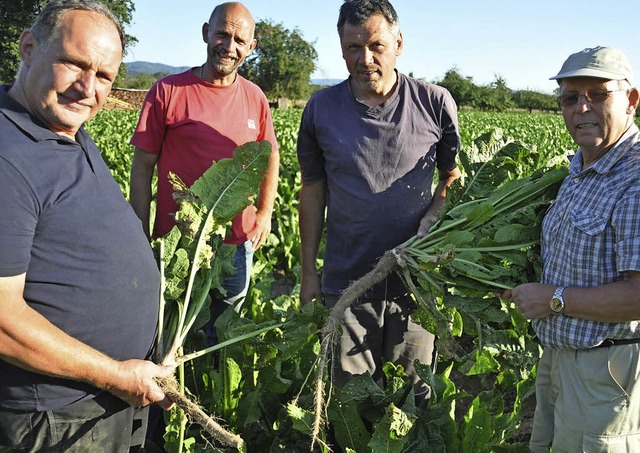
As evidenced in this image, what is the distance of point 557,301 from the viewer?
229 cm

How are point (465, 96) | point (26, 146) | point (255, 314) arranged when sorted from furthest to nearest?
point (465, 96), point (255, 314), point (26, 146)

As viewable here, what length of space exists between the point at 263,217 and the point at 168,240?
1.29m

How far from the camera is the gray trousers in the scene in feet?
10.9

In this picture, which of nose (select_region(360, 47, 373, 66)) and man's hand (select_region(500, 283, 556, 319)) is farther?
nose (select_region(360, 47, 373, 66))

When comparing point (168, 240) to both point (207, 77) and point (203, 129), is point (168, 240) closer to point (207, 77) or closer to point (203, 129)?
point (203, 129)

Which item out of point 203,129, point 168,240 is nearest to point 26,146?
point 168,240

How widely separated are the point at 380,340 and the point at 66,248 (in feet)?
6.47

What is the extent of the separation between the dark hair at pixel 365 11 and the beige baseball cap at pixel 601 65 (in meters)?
1.04

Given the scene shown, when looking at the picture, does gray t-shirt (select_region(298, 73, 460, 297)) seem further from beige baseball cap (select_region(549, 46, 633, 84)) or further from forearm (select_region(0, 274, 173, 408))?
forearm (select_region(0, 274, 173, 408))

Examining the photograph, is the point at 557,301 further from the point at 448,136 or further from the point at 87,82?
the point at 87,82

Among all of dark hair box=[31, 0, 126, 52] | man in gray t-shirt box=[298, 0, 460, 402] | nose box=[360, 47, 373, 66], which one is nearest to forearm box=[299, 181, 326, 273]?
man in gray t-shirt box=[298, 0, 460, 402]

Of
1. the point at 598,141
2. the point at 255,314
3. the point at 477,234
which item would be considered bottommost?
the point at 255,314

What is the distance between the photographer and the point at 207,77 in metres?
3.62

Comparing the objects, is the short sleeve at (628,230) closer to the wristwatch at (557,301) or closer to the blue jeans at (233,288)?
the wristwatch at (557,301)
